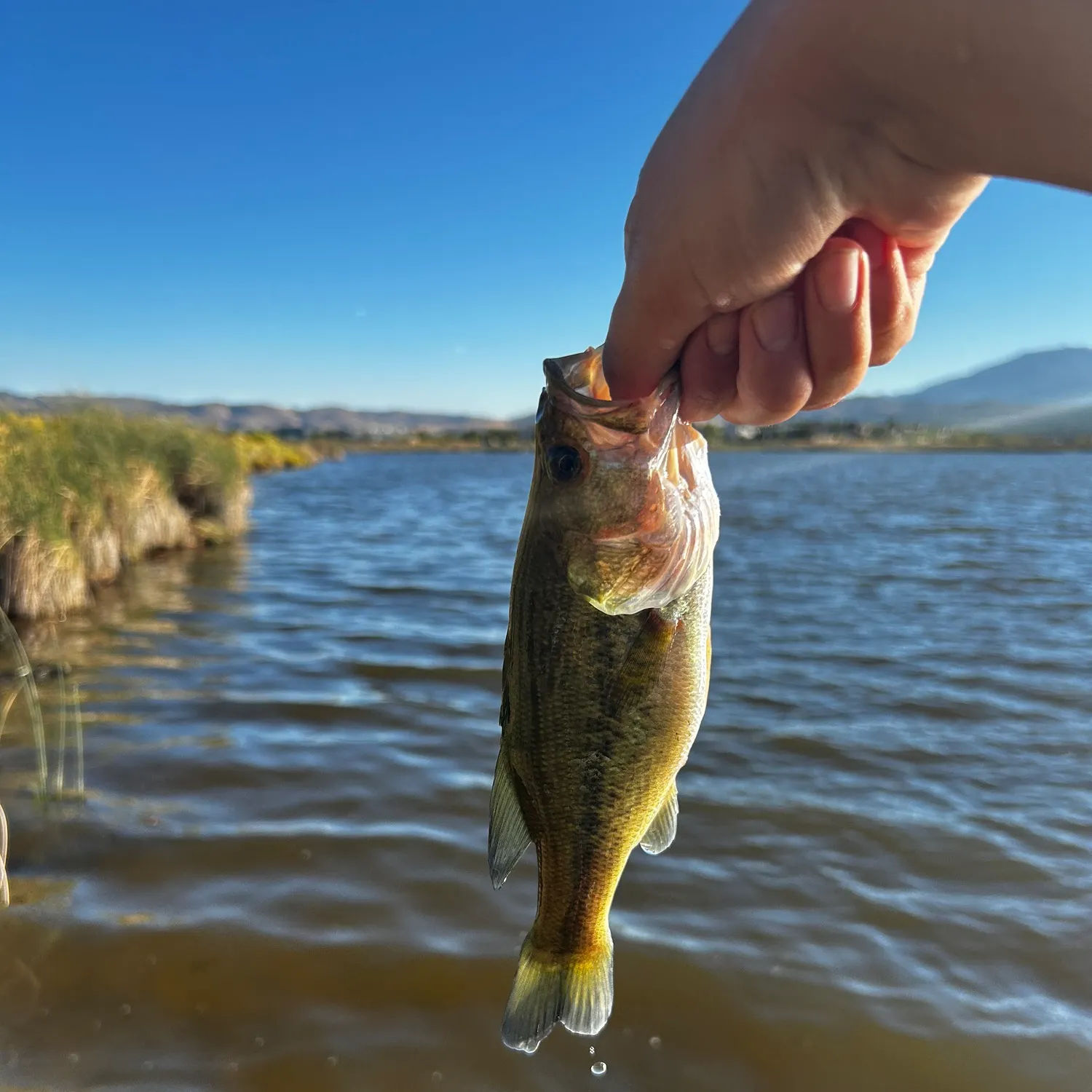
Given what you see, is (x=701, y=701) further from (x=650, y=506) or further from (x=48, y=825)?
(x=48, y=825)

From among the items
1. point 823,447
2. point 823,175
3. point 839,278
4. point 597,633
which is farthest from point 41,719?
point 823,447

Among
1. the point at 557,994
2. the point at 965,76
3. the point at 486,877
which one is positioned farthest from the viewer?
the point at 486,877

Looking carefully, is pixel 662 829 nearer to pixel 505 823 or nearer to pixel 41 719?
pixel 505 823

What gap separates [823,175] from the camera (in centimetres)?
162

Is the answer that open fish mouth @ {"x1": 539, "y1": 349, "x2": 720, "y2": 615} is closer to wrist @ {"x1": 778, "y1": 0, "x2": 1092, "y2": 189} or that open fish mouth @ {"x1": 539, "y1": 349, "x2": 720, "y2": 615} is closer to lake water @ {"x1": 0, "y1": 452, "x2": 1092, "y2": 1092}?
wrist @ {"x1": 778, "y1": 0, "x2": 1092, "y2": 189}

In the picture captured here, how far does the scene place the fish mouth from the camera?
234 cm

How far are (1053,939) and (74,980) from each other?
5696 millimetres

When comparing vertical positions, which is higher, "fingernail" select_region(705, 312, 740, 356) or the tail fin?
"fingernail" select_region(705, 312, 740, 356)

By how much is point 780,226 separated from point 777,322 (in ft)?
1.21

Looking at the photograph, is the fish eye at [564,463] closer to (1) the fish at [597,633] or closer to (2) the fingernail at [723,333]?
(1) the fish at [597,633]

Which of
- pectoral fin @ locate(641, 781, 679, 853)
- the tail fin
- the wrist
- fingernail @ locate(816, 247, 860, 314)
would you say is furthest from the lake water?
the wrist

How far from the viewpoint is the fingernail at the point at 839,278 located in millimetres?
1894

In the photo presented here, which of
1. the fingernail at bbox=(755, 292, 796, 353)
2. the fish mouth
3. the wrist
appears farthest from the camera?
the fish mouth

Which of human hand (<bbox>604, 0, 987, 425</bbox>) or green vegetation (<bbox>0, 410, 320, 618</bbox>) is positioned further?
green vegetation (<bbox>0, 410, 320, 618</bbox>)
